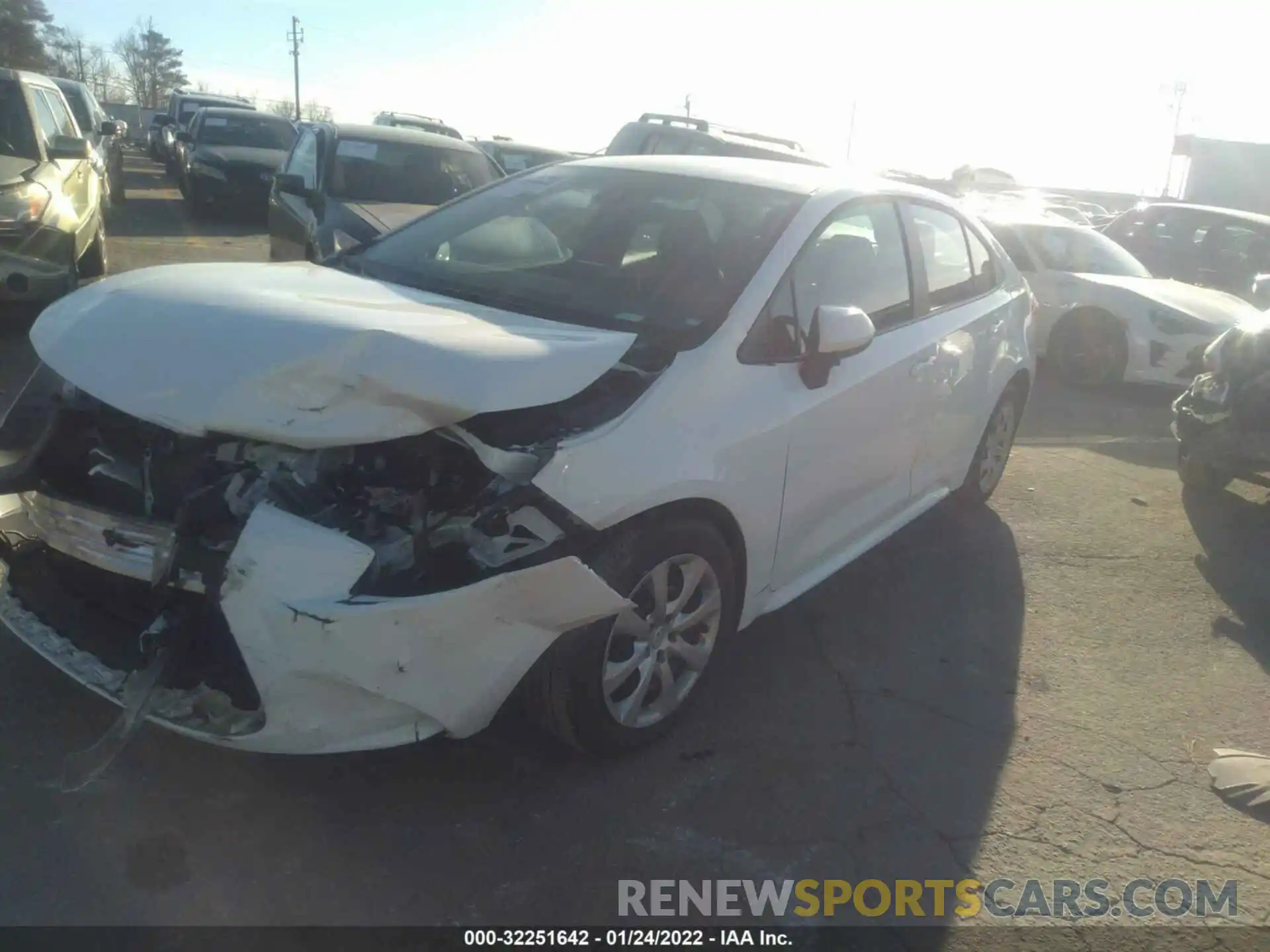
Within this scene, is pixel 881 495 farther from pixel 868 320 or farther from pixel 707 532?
pixel 707 532

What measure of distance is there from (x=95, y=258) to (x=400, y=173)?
2829 millimetres

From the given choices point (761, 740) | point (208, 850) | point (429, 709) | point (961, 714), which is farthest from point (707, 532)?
point (208, 850)

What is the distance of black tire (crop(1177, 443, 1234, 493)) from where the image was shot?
6.12 meters

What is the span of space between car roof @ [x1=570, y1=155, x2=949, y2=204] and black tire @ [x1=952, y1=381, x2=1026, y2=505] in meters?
1.32

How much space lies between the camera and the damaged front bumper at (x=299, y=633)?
231 cm

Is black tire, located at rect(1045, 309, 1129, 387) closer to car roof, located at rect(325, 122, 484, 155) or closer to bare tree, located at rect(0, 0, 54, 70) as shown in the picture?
car roof, located at rect(325, 122, 484, 155)

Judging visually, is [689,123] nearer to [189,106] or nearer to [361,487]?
[361,487]

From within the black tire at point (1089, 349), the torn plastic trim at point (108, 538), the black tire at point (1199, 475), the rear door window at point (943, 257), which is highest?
the rear door window at point (943, 257)

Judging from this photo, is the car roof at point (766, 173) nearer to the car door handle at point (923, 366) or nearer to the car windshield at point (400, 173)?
the car door handle at point (923, 366)

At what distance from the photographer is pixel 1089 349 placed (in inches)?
351

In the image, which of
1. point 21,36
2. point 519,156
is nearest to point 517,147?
point 519,156

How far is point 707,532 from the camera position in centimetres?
301

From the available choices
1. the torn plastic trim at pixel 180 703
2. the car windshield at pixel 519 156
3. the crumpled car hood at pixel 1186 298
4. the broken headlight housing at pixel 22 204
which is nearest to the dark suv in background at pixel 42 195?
the broken headlight housing at pixel 22 204

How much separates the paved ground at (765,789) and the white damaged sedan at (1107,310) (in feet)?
14.7
